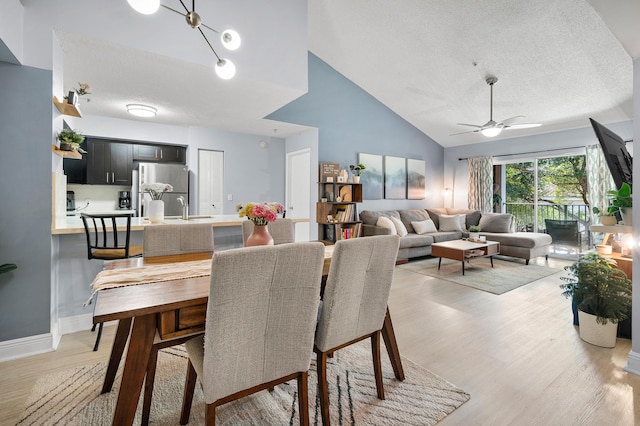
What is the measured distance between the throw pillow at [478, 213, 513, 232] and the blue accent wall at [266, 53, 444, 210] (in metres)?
1.45

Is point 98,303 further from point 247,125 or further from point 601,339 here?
point 247,125

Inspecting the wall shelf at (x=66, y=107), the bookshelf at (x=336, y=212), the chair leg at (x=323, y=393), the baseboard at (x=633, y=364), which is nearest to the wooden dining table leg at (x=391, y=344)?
the chair leg at (x=323, y=393)

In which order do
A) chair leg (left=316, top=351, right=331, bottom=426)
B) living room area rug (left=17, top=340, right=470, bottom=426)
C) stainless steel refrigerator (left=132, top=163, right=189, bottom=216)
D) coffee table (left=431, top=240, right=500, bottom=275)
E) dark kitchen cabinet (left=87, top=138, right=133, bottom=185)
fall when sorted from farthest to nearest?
stainless steel refrigerator (left=132, top=163, right=189, bottom=216)
dark kitchen cabinet (left=87, top=138, right=133, bottom=185)
coffee table (left=431, top=240, right=500, bottom=275)
living room area rug (left=17, top=340, right=470, bottom=426)
chair leg (left=316, top=351, right=331, bottom=426)

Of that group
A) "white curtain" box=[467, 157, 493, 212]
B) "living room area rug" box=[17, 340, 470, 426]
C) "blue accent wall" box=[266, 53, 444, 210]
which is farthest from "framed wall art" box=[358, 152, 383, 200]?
"living room area rug" box=[17, 340, 470, 426]

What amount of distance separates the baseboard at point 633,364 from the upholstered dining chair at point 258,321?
88.2 inches

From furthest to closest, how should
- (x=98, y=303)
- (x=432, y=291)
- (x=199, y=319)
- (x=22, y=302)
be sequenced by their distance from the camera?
(x=432, y=291) → (x=22, y=302) → (x=199, y=319) → (x=98, y=303)

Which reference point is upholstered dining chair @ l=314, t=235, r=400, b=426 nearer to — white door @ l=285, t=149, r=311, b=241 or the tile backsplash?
white door @ l=285, t=149, r=311, b=241

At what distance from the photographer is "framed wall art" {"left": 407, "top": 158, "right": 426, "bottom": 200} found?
6895mm

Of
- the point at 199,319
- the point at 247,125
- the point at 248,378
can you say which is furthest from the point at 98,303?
the point at 247,125

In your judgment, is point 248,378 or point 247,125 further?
point 247,125

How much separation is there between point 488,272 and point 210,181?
4812 millimetres

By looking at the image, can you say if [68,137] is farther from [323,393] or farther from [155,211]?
[323,393]

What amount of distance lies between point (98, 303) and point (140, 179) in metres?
4.34

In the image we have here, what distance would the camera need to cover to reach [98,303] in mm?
1179
